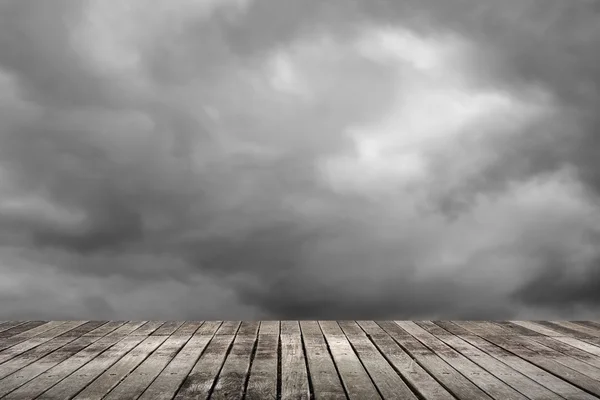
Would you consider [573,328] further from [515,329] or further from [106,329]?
[106,329]

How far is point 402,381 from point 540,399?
2.02ft

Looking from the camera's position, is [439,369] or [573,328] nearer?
[439,369]

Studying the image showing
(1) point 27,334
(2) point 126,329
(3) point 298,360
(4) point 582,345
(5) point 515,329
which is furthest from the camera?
(5) point 515,329

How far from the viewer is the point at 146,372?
2463 millimetres

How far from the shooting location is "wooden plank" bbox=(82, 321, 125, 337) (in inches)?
140

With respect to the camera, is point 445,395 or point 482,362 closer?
point 445,395

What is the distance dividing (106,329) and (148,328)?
1.11 feet

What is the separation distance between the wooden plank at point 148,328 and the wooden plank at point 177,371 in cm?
42

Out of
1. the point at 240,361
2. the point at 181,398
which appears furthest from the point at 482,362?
the point at 181,398

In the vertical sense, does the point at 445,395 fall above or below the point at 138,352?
below

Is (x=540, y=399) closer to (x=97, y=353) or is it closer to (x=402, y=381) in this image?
(x=402, y=381)

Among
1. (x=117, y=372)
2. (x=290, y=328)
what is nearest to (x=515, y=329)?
(x=290, y=328)

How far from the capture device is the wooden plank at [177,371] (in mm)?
2104

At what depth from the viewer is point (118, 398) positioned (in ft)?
6.70
